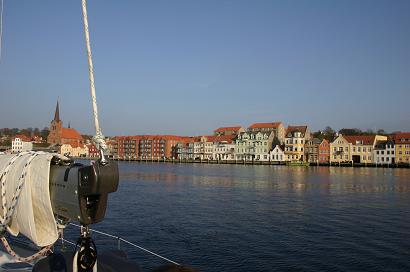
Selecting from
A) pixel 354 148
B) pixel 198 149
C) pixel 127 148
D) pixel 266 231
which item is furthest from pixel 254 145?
pixel 266 231

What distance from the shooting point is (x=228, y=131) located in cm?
15788

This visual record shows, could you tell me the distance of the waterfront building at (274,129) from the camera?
13862 cm

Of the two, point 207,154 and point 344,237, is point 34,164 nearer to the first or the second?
point 344,237

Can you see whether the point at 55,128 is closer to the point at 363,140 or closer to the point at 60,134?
the point at 60,134

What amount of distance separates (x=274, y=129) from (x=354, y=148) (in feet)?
91.2

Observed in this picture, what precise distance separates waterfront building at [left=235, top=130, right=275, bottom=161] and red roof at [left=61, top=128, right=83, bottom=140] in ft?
234

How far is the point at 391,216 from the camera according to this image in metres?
28.9

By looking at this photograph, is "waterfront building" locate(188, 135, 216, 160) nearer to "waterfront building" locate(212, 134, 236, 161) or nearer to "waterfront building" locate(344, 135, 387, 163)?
"waterfront building" locate(212, 134, 236, 161)

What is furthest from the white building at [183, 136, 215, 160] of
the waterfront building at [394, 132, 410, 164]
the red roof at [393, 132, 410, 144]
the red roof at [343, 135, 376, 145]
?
the waterfront building at [394, 132, 410, 164]

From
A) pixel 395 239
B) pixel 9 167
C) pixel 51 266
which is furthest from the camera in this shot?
pixel 395 239

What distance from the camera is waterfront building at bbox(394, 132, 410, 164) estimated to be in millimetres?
111500

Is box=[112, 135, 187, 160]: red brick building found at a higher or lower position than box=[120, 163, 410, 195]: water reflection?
higher

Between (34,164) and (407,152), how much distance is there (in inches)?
4759

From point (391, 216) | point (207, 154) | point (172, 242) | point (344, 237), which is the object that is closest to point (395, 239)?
point (344, 237)
